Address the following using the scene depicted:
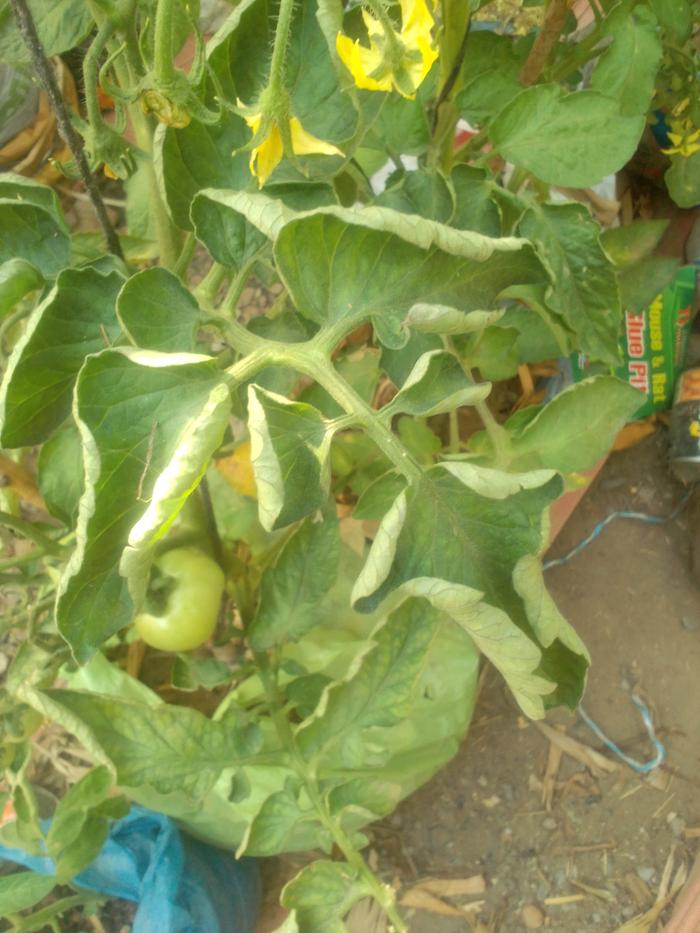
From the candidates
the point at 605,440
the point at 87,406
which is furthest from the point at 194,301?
the point at 605,440

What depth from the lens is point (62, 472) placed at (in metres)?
0.65

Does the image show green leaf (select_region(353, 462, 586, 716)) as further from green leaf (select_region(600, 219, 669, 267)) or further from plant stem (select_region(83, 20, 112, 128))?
green leaf (select_region(600, 219, 669, 267))

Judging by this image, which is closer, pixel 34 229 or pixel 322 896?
pixel 34 229

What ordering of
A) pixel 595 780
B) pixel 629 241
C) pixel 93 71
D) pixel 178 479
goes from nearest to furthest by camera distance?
pixel 178 479 → pixel 93 71 → pixel 629 241 → pixel 595 780

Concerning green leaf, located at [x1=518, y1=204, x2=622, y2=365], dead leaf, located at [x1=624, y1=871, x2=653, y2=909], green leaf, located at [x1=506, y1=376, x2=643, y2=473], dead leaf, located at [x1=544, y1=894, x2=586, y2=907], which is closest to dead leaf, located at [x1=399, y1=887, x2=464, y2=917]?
dead leaf, located at [x1=544, y1=894, x2=586, y2=907]

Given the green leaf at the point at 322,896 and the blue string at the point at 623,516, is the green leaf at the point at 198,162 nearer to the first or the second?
the green leaf at the point at 322,896

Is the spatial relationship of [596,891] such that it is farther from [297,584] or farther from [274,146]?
[274,146]

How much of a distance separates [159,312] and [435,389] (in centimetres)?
17

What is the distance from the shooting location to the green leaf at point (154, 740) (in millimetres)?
693

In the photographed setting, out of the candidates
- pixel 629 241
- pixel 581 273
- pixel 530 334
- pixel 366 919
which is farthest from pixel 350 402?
pixel 366 919

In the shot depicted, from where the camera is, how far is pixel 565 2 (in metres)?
0.74

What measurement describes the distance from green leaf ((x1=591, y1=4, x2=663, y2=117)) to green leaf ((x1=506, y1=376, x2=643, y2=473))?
0.69ft

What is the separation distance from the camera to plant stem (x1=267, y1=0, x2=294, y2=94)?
0.45 metres

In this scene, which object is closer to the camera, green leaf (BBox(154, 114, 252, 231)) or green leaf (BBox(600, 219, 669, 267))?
green leaf (BBox(154, 114, 252, 231))
